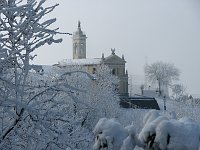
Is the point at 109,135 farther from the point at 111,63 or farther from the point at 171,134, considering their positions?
the point at 111,63

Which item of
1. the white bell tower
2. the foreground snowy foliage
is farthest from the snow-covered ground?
the white bell tower

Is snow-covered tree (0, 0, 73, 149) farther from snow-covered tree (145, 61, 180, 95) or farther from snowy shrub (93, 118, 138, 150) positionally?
snow-covered tree (145, 61, 180, 95)

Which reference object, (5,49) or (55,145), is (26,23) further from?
(55,145)

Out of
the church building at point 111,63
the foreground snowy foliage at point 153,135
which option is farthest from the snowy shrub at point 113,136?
the church building at point 111,63

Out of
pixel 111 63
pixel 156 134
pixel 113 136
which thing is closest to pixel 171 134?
pixel 156 134

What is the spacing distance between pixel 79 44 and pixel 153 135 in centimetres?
Answer: 7990

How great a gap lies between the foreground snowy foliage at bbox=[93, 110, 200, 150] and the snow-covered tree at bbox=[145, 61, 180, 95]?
85203mm

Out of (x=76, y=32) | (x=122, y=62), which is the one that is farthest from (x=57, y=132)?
(x=76, y=32)

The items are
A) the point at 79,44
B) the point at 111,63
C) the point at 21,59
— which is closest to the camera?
the point at 21,59

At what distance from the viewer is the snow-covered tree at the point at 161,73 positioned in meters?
90.3

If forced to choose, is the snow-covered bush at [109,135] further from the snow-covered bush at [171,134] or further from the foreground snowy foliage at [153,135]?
the snow-covered bush at [171,134]

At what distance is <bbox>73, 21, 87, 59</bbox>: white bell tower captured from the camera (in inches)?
3287

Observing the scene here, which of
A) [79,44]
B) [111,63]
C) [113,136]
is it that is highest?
[79,44]

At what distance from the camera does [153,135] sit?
4.71 meters
